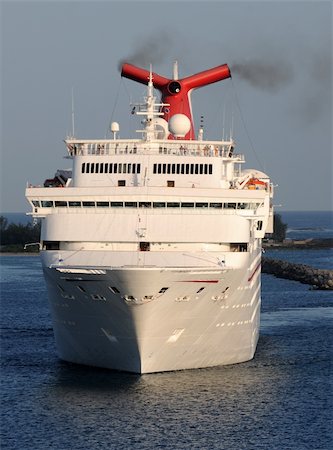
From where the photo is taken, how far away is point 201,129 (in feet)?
172

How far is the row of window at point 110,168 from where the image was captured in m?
45.5

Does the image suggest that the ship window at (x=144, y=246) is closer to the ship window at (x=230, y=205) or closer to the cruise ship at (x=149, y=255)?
the cruise ship at (x=149, y=255)

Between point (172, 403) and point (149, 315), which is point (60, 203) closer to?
point (149, 315)

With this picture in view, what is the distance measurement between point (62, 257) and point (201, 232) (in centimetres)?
515

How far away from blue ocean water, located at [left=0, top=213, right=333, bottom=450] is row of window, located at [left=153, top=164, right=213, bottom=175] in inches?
309

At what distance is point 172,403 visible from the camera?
38.4 metres

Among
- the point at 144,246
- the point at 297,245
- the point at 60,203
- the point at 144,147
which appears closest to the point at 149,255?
the point at 144,246

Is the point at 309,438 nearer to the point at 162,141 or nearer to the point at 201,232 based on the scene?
the point at 201,232

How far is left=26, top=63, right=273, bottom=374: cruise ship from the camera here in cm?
4019

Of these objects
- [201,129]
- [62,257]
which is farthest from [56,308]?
[201,129]

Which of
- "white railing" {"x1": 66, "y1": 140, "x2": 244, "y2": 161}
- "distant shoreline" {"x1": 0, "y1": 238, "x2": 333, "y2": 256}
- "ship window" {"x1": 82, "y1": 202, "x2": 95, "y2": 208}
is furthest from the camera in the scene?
"distant shoreline" {"x1": 0, "y1": 238, "x2": 333, "y2": 256}

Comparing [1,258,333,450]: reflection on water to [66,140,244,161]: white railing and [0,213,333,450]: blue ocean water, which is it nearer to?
[0,213,333,450]: blue ocean water

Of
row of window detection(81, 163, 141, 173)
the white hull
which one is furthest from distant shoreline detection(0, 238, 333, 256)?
the white hull

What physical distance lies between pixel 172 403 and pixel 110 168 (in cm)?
1132
